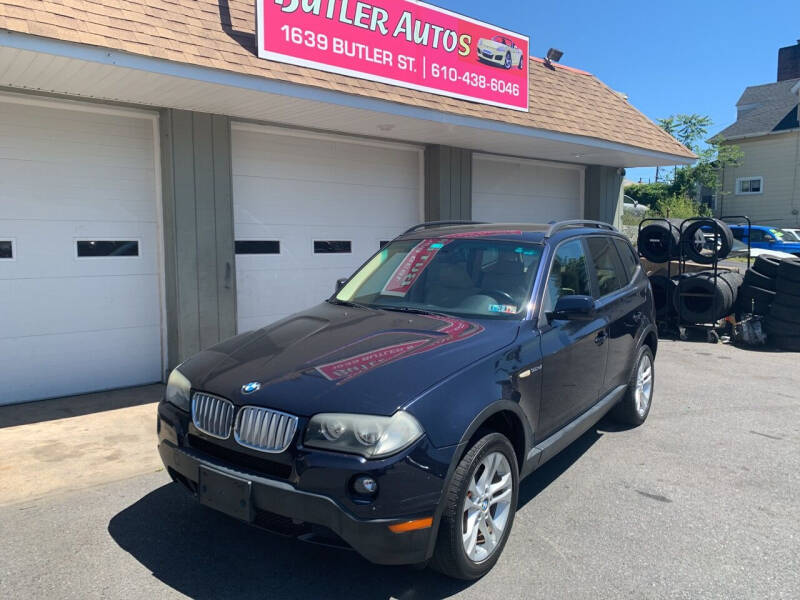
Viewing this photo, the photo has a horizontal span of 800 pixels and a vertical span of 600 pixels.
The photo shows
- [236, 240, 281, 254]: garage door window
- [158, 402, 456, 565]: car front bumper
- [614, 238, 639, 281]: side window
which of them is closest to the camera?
[158, 402, 456, 565]: car front bumper

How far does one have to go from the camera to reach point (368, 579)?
3.09 meters

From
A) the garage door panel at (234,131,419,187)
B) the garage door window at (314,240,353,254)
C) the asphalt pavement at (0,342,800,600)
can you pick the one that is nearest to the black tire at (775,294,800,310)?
the asphalt pavement at (0,342,800,600)

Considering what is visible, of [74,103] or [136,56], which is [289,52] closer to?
[136,56]

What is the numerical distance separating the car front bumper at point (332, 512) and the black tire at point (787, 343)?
28.2ft

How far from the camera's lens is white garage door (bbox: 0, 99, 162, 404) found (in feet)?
19.9

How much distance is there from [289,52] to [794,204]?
105ft

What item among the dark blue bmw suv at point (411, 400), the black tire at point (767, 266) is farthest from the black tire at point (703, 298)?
the dark blue bmw suv at point (411, 400)

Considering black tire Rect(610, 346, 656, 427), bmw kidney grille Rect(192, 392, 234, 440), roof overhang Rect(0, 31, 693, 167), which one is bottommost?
black tire Rect(610, 346, 656, 427)

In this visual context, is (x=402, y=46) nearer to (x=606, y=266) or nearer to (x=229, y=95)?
(x=229, y=95)

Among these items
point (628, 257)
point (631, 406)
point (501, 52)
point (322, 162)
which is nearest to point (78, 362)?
point (322, 162)

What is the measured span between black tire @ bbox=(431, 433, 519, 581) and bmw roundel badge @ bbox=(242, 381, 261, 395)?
1.03 meters

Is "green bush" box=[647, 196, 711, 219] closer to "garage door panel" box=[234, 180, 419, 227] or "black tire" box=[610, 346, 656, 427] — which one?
"garage door panel" box=[234, 180, 419, 227]

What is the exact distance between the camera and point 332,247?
8602mm

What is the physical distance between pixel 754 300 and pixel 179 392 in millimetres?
9510
